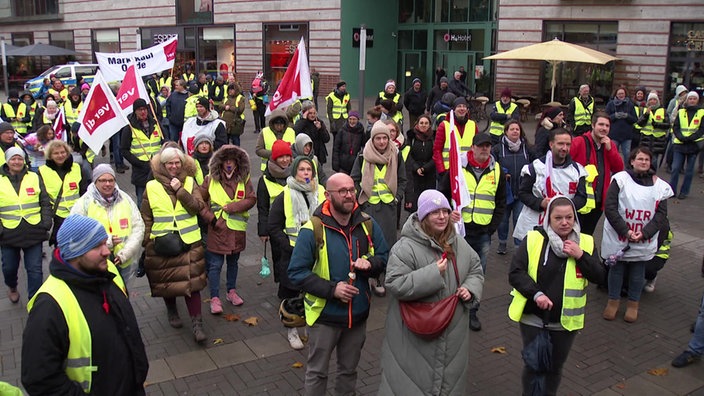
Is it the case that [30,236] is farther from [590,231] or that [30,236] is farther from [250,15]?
[250,15]

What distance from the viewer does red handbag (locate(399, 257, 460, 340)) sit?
13.2 feet

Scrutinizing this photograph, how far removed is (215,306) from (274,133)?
3.11 meters

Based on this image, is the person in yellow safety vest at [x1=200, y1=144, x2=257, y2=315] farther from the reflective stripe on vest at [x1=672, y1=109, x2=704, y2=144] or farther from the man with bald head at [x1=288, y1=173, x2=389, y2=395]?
the reflective stripe on vest at [x1=672, y1=109, x2=704, y2=144]

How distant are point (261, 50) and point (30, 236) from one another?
1123 inches

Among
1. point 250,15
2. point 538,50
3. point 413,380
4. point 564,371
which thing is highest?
point 250,15

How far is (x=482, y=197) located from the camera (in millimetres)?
6500

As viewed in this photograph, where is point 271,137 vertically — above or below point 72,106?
below

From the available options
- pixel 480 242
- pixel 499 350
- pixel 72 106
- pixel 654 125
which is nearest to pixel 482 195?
pixel 480 242

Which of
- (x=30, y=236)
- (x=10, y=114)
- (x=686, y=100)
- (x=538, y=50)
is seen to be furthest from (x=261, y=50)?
(x=30, y=236)

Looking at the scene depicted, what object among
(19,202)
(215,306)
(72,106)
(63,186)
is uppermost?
(72,106)

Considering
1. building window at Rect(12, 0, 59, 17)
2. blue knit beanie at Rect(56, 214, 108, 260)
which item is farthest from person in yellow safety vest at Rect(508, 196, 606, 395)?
building window at Rect(12, 0, 59, 17)

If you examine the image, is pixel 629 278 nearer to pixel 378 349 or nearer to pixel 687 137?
pixel 378 349

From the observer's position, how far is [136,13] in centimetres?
3978

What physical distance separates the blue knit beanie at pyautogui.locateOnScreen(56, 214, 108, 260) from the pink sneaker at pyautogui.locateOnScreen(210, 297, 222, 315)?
11.5 feet
